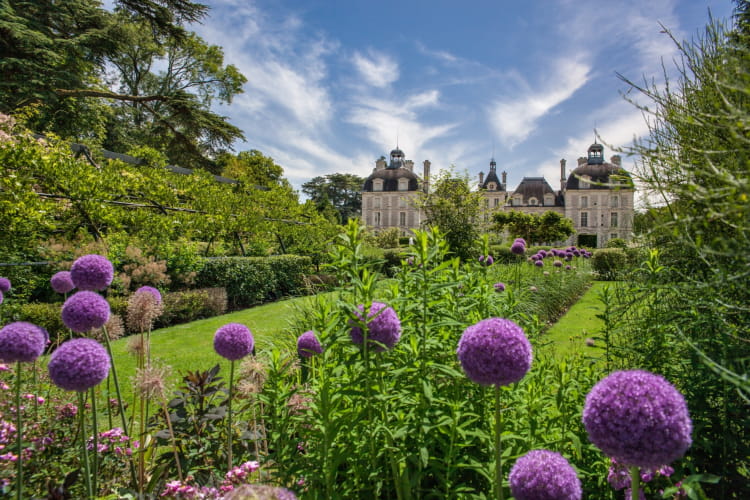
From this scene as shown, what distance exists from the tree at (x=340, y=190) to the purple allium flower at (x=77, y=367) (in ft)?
166

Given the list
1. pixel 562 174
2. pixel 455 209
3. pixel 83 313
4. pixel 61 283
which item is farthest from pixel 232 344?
pixel 562 174

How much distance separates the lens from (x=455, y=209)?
39.5 ft

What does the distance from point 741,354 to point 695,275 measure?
0.73 meters

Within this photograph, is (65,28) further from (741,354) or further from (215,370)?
(741,354)

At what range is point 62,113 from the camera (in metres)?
13.7

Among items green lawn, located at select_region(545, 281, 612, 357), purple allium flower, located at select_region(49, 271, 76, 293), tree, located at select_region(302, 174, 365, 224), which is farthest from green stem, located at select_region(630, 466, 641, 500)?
tree, located at select_region(302, 174, 365, 224)

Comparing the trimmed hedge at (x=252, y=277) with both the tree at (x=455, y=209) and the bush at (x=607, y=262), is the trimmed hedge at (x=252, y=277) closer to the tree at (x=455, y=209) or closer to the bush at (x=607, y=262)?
the tree at (x=455, y=209)

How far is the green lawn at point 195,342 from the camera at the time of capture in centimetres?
469

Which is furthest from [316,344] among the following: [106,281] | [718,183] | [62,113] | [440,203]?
[62,113]

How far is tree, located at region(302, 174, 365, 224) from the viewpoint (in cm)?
5219

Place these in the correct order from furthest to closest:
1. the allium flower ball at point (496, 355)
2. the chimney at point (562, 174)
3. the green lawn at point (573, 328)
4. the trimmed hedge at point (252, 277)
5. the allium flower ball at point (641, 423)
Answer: the chimney at point (562, 174) → the trimmed hedge at point (252, 277) → the green lawn at point (573, 328) → the allium flower ball at point (496, 355) → the allium flower ball at point (641, 423)

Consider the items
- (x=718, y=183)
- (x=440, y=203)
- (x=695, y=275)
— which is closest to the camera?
(x=718, y=183)

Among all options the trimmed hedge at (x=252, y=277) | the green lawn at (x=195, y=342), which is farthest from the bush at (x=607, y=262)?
the green lawn at (x=195, y=342)

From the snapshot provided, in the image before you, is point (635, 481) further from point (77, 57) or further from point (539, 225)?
point (539, 225)
